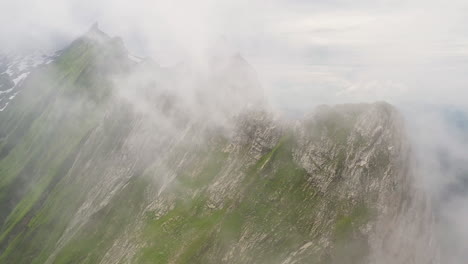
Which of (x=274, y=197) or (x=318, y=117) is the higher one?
(x=318, y=117)

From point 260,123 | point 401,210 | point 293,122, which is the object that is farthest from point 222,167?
point 401,210

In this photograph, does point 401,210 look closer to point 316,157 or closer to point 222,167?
point 316,157

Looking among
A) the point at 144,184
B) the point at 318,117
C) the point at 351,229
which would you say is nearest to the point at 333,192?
the point at 351,229

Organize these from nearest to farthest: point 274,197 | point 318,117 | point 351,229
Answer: point 351,229
point 274,197
point 318,117

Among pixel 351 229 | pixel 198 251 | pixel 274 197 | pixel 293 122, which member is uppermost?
pixel 293 122

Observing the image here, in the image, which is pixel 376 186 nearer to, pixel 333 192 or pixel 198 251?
pixel 333 192

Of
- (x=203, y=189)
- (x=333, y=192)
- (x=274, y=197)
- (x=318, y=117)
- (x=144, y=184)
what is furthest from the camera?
(x=144, y=184)

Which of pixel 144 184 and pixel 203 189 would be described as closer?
pixel 203 189

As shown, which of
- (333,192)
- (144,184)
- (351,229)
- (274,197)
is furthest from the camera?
(144,184)

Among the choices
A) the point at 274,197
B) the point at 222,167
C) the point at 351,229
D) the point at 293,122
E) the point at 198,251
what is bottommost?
the point at 198,251
